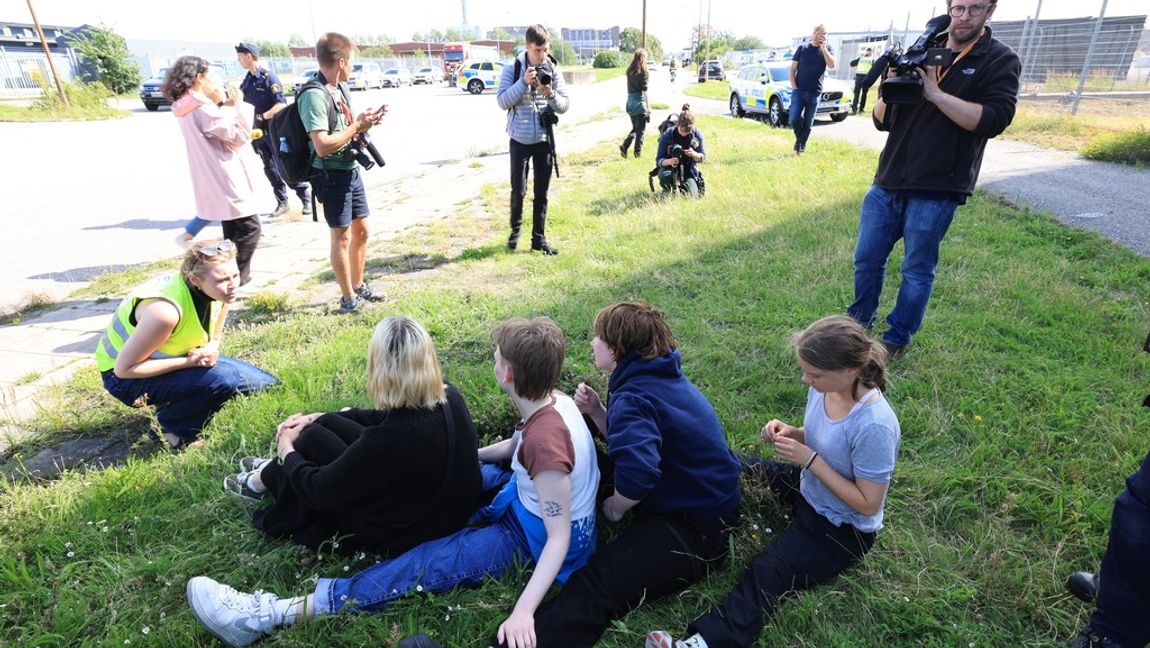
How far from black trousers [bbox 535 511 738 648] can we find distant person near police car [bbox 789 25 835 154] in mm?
9497

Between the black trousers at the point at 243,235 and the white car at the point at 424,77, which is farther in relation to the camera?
the white car at the point at 424,77

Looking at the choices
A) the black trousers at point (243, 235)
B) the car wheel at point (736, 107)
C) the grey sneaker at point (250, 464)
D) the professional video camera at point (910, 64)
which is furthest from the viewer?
the car wheel at point (736, 107)

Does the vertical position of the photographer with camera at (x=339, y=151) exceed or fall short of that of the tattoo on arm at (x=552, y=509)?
it exceeds it

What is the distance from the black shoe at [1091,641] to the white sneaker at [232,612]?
2509 millimetres

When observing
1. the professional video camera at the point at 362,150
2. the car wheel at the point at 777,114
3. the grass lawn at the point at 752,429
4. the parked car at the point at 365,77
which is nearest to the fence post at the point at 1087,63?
the car wheel at the point at 777,114

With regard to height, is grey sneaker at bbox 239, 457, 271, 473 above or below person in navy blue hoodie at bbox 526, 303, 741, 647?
below

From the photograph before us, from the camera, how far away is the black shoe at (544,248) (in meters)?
5.95

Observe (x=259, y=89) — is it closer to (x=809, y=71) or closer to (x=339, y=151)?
(x=339, y=151)

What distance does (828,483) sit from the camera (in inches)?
85.9

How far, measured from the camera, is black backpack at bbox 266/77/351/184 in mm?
4309

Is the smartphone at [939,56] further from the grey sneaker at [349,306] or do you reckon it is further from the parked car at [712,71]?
the parked car at [712,71]

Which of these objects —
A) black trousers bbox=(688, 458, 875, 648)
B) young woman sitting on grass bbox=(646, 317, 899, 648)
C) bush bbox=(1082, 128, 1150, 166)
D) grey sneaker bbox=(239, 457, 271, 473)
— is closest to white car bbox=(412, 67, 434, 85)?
bush bbox=(1082, 128, 1150, 166)

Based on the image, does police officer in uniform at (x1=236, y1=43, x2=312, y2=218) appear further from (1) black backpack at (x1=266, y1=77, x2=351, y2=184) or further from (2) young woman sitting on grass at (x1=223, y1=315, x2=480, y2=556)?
(2) young woman sitting on grass at (x1=223, y1=315, x2=480, y2=556)

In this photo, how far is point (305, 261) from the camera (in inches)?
237
